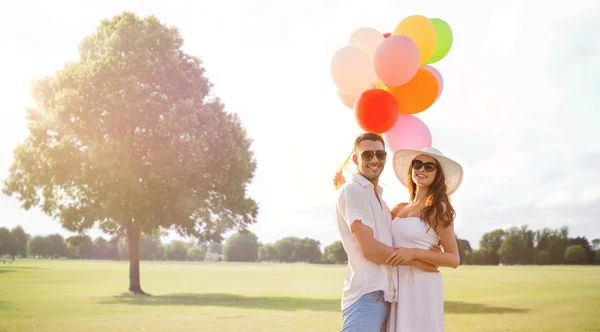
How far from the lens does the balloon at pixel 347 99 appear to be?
715 centimetres

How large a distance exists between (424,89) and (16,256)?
96420 mm

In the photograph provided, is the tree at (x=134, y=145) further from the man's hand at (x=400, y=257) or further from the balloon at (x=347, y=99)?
the man's hand at (x=400, y=257)

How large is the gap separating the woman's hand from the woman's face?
73cm

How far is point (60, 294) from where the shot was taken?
947 inches

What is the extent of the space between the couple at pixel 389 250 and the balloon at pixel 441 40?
285 cm

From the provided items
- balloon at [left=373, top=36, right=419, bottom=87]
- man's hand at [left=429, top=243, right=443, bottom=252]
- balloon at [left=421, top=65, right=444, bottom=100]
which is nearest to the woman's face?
man's hand at [left=429, top=243, right=443, bottom=252]

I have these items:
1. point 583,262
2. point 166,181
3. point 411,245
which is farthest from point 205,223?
point 583,262

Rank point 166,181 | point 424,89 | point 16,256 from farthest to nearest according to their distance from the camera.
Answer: point 16,256 < point 166,181 < point 424,89

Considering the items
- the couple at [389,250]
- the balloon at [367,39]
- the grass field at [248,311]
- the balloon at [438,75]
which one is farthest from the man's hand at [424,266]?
the grass field at [248,311]

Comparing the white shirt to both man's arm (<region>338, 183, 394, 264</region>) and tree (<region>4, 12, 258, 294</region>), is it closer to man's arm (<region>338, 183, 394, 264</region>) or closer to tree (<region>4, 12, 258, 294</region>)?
man's arm (<region>338, 183, 394, 264</region>)

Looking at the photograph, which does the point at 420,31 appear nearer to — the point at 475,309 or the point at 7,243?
the point at 475,309

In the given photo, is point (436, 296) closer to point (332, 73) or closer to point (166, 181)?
point (332, 73)

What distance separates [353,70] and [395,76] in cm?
53

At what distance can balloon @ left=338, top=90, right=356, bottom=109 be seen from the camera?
7.15 meters
